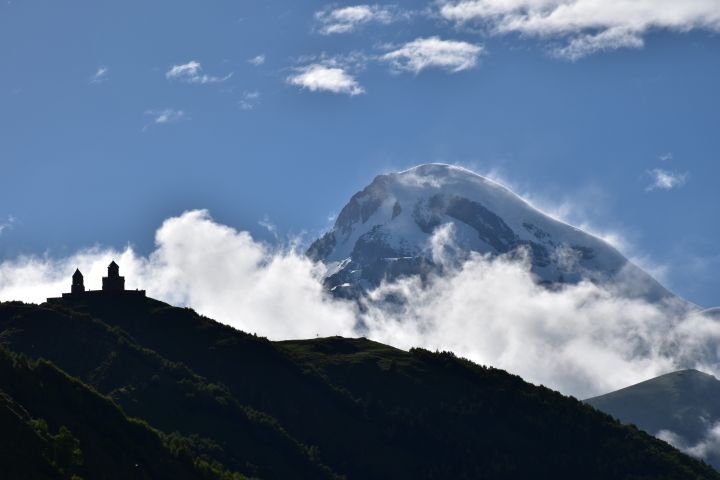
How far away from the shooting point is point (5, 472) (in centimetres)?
19525

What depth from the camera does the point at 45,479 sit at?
199 m

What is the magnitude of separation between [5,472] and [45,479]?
6.39m
